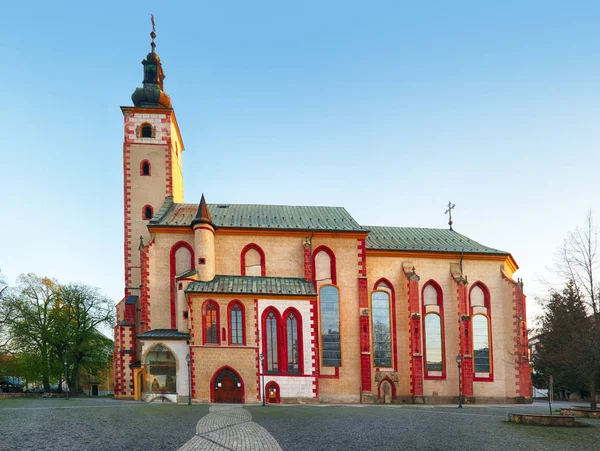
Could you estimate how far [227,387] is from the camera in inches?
1615

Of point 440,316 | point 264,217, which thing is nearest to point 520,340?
point 440,316

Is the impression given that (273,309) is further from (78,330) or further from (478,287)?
(78,330)

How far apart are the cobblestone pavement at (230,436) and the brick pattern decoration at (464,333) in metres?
28.6

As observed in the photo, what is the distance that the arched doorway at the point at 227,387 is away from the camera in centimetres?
4081

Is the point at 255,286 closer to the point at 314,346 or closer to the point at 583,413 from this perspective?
the point at 314,346

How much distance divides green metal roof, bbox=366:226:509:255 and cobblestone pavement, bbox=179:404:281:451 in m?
28.6

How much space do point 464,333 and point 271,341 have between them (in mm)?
17545

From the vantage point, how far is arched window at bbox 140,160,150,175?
168ft

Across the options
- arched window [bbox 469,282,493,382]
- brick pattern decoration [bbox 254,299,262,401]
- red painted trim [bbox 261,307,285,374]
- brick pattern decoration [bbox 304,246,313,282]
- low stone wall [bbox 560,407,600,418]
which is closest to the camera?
low stone wall [bbox 560,407,600,418]

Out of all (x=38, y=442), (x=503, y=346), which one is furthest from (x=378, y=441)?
(x=503, y=346)

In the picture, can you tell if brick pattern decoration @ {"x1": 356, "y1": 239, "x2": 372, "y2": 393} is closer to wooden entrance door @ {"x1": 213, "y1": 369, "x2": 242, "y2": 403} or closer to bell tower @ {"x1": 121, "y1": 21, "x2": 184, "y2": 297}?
wooden entrance door @ {"x1": 213, "y1": 369, "x2": 242, "y2": 403}

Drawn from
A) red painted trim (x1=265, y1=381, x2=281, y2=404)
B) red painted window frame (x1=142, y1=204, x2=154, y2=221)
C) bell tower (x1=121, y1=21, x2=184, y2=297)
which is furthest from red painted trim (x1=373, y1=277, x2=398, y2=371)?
red painted window frame (x1=142, y1=204, x2=154, y2=221)

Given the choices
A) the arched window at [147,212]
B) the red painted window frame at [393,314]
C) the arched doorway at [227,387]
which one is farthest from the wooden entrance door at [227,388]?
the arched window at [147,212]

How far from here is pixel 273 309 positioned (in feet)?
143
